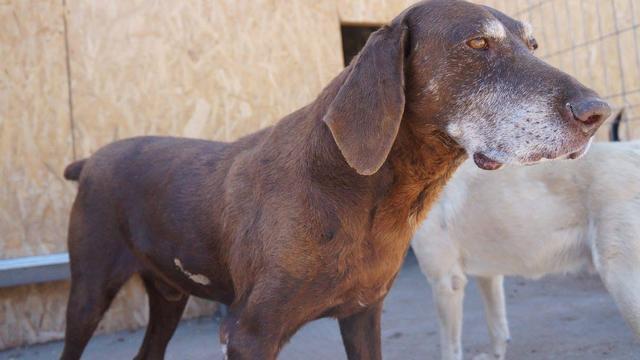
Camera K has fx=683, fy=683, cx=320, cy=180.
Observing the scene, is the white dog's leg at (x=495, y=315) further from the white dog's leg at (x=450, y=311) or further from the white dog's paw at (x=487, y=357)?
the white dog's leg at (x=450, y=311)

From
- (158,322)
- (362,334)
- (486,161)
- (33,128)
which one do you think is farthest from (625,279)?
(33,128)

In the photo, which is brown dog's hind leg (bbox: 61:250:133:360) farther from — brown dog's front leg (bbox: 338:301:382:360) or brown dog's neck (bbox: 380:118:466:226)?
brown dog's neck (bbox: 380:118:466:226)

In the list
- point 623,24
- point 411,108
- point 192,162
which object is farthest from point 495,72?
point 623,24

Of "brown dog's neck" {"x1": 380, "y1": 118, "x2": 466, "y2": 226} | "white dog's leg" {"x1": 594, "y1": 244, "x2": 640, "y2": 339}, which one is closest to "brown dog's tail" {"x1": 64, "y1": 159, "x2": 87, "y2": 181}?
"brown dog's neck" {"x1": 380, "y1": 118, "x2": 466, "y2": 226}

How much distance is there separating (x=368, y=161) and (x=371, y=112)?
147mm

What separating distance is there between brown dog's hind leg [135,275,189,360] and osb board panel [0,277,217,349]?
1824 mm

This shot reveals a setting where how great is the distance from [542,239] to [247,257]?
218cm

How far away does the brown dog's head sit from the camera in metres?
1.94

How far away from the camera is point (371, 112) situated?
6.70ft

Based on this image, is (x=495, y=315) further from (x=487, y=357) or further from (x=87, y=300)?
(x=87, y=300)

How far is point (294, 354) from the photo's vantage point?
15.0 ft

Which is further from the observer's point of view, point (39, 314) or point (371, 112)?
point (39, 314)

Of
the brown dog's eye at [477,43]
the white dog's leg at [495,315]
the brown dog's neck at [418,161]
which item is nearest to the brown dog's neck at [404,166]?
the brown dog's neck at [418,161]

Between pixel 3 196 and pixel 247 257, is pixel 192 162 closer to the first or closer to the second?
pixel 247 257
